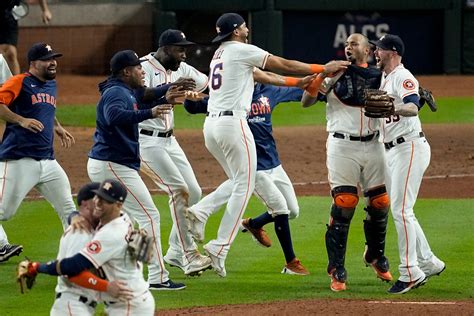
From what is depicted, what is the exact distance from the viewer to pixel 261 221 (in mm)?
11250

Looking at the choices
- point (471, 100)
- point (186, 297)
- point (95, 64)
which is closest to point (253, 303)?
point (186, 297)

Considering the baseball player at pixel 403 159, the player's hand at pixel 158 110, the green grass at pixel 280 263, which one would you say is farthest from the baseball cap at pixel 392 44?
the green grass at pixel 280 263

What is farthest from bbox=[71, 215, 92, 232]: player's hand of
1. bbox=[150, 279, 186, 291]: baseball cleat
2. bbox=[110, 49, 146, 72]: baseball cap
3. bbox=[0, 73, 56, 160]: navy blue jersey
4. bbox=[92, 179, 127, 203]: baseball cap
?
bbox=[0, 73, 56, 160]: navy blue jersey

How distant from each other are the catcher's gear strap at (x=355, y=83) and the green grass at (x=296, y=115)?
11.2m

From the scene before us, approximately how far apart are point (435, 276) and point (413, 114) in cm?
175

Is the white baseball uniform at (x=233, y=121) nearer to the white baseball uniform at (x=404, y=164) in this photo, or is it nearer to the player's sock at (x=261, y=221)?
the player's sock at (x=261, y=221)

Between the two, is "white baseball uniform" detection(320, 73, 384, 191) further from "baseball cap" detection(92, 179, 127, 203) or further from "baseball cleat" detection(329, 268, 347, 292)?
"baseball cap" detection(92, 179, 127, 203)

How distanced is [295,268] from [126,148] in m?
1.99

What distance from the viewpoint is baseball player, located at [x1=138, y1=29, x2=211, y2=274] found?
1056 cm

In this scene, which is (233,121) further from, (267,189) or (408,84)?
(408,84)

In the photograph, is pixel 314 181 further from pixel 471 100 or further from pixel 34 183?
pixel 471 100

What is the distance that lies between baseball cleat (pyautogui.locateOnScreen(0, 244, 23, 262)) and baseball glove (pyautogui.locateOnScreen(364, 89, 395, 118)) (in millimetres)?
3775

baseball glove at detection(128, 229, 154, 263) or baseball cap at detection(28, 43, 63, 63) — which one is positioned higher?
baseball cap at detection(28, 43, 63, 63)

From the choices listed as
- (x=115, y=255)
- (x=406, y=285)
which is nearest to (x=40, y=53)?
(x=115, y=255)
